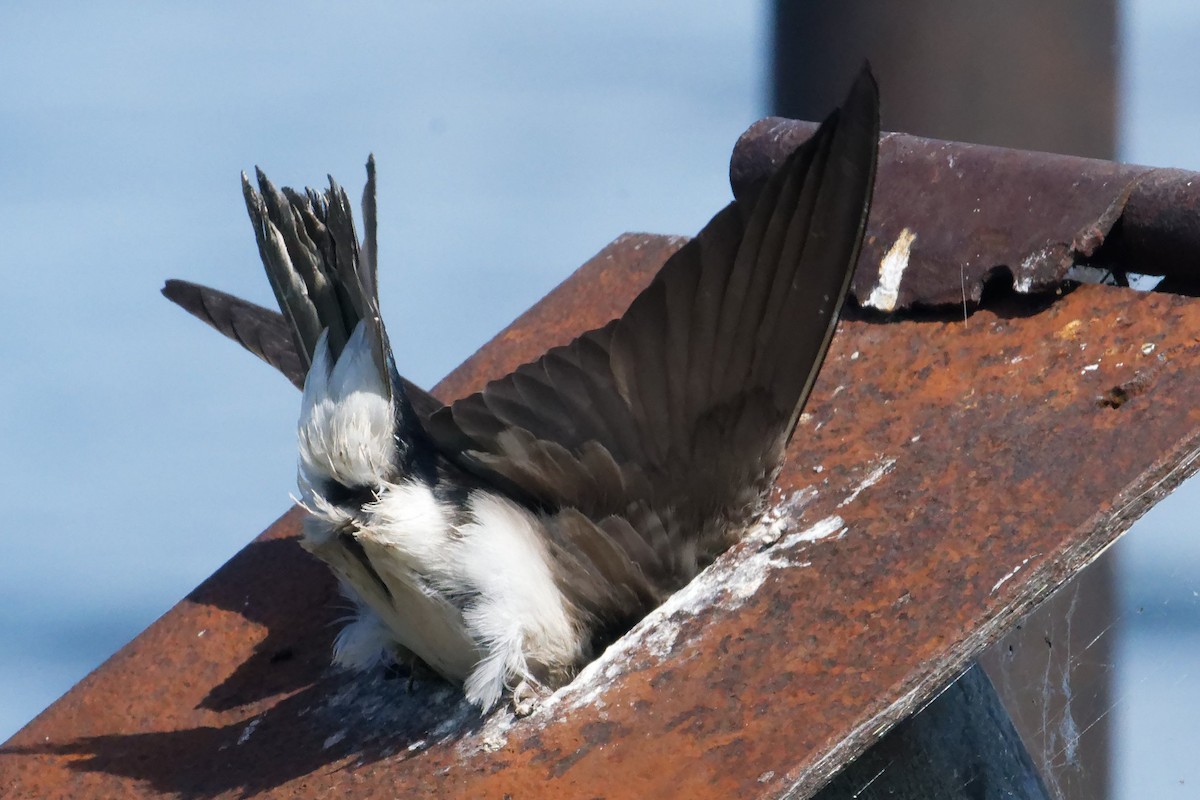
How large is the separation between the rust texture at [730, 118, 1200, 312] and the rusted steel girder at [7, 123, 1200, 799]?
0.07 ft

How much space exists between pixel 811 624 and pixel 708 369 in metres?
0.37

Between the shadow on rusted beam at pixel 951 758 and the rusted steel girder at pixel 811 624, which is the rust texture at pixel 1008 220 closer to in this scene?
the rusted steel girder at pixel 811 624

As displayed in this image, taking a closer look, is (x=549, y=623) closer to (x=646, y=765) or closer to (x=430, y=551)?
(x=430, y=551)

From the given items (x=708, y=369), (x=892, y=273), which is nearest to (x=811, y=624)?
(x=708, y=369)

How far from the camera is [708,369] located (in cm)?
193

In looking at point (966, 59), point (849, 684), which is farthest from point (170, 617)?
point (966, 59)

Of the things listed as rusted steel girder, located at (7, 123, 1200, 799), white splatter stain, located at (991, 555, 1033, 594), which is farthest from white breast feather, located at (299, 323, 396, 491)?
white splatter stain, located at (991, 555, 1033, 594)

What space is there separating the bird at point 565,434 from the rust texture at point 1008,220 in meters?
0.15

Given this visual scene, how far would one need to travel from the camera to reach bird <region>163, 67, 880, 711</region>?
6.20 feet

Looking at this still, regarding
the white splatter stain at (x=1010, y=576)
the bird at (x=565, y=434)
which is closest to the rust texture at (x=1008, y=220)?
the bird at (x=565, y=434)

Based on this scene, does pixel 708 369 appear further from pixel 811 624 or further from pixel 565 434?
pixel 811 624

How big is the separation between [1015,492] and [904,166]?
2.35 ft

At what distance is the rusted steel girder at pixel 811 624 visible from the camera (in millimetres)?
1612

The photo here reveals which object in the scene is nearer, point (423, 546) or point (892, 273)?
point (423, 546)
